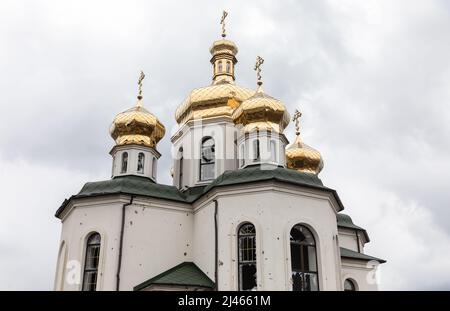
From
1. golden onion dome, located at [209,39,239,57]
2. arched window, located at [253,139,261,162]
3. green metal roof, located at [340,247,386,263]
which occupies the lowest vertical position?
green metal roof, located at [340,247,386,263]

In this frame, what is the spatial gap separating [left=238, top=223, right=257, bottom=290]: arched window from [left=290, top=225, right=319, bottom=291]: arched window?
3.74ft

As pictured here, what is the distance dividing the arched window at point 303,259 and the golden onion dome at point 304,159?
314 inches

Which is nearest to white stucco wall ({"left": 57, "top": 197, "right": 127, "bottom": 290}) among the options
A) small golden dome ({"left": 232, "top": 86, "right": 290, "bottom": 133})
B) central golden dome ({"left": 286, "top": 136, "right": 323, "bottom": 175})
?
small golden dome ({"left": 232, "top": 86, "right": 290, "bottom": 133})

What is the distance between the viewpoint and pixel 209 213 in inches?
663

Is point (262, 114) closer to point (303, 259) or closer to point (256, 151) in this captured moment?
point (256, 151)

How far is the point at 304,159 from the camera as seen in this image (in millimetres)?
23938

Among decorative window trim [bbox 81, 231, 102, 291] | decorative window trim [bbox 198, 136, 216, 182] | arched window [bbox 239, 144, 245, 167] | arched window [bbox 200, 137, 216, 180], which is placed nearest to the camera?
decorative window trim [bbox 81, 231, 102, 291]

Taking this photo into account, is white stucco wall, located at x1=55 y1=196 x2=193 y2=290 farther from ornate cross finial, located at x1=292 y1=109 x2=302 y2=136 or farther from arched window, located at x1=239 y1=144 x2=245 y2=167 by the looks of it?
ornate cross finial, located at x1=292 y1=109 x2=302 y2=136

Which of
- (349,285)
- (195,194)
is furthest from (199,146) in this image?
(349,285)

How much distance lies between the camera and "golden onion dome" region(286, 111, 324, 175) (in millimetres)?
23906

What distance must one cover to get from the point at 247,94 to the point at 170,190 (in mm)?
6330

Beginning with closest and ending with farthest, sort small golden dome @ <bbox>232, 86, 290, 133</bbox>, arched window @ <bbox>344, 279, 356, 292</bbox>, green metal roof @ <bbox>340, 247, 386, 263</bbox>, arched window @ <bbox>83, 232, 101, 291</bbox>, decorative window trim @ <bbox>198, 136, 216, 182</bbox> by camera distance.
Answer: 1. arched window @ <bbox>83, 232, 101, 291</bbox>
2. small golden dome @ <bbox>232, 86, 290, 133</bbox>
3. arched window @ <bbox>344, 279, 356, 292</bbox>
4. green metal roof @ <bbox>340, 247, 386, 263</bbox>
5. decorative window trim @ <bbox>198, 136, 216, 182</bbox>

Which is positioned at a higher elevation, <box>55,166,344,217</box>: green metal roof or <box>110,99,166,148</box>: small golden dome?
<box>110,99,166,148</box>: small golden dome

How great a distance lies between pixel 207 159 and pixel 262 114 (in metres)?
3.04
